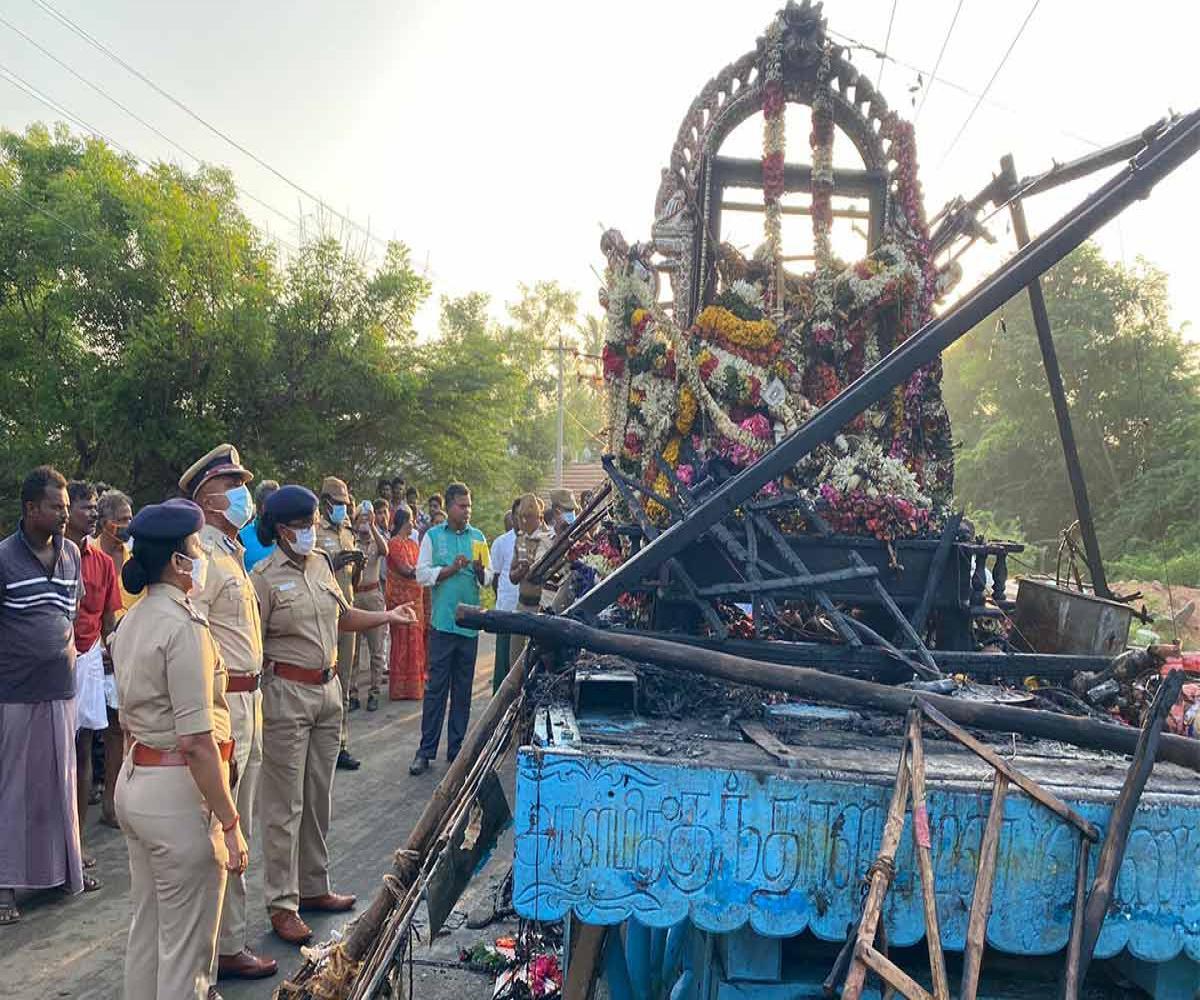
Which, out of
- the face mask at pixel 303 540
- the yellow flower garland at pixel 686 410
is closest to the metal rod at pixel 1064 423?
the yellow flower garland at pixel 686 410

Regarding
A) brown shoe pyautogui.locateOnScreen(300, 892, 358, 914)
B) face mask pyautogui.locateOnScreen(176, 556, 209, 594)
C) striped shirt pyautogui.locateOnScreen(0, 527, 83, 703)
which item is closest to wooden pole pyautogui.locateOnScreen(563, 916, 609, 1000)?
face mask pyautogui.locateOnScreen(176, 556, 209, 594)

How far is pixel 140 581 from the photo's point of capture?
10.9 feet

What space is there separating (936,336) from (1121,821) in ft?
6.03

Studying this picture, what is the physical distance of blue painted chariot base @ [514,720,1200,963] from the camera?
98.2 inches

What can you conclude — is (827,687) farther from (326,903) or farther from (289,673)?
(326,903)

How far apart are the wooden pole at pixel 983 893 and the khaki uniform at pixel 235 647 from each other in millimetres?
3068

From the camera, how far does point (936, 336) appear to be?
346cm

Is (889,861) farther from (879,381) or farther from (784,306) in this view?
(784,306)

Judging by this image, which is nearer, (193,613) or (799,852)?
(799,852)

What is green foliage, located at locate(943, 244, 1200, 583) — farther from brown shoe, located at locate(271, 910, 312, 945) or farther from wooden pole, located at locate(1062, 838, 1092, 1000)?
brown shoe, located at locate(271, 910, 312, 945)

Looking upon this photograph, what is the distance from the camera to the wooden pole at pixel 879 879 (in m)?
2.07

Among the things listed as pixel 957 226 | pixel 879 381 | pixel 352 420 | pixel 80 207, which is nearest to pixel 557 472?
pixel 352 420

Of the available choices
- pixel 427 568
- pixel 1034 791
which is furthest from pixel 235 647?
pixel 427 568

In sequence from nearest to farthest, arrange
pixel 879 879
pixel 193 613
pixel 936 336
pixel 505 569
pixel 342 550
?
pixel 879 879 → pixel 193 613 → pixel 936 336 → pixel 342 550 → pixel 505 569
